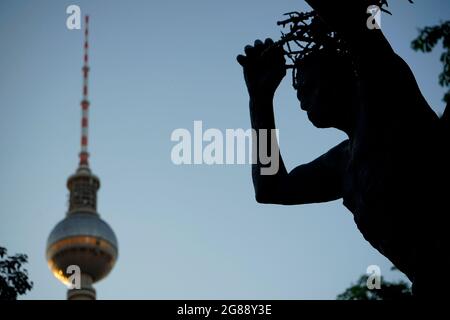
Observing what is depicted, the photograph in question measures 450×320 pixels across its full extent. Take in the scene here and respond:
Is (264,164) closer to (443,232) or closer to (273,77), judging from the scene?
(273,77)

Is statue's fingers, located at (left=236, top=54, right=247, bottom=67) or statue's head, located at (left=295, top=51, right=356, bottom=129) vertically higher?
statue's fingers, located at (left=236, top=54, right=247, bottom=67)

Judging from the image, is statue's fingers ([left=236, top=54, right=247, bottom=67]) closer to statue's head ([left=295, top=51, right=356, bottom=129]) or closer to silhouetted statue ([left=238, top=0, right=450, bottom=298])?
statue's head ([left=295, top=51, right=356, bottom=129])

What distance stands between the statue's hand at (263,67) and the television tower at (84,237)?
13059cm

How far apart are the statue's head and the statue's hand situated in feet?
0.89

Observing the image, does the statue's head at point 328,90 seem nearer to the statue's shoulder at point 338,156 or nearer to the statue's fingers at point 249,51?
the statue's shoulder at point 338,156

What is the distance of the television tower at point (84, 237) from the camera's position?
138 m

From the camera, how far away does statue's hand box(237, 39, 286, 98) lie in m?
3.78

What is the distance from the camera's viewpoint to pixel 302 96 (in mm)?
3508

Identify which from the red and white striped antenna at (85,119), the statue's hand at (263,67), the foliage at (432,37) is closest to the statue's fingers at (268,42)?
the statue's hand at (263,67)

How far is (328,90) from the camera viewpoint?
3400mm

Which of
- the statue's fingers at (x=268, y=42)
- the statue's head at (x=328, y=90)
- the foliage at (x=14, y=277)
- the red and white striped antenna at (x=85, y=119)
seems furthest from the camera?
the red and white striped antenna at (x=85, y=119)

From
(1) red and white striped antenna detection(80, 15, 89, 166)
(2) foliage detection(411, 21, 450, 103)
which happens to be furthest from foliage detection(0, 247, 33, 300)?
(1) red and white striped antenna detection(80, 15, 89, 166)

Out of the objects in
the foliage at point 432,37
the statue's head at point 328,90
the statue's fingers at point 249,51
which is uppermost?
the foliage at point 432,37

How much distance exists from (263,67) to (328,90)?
51 centimetres
